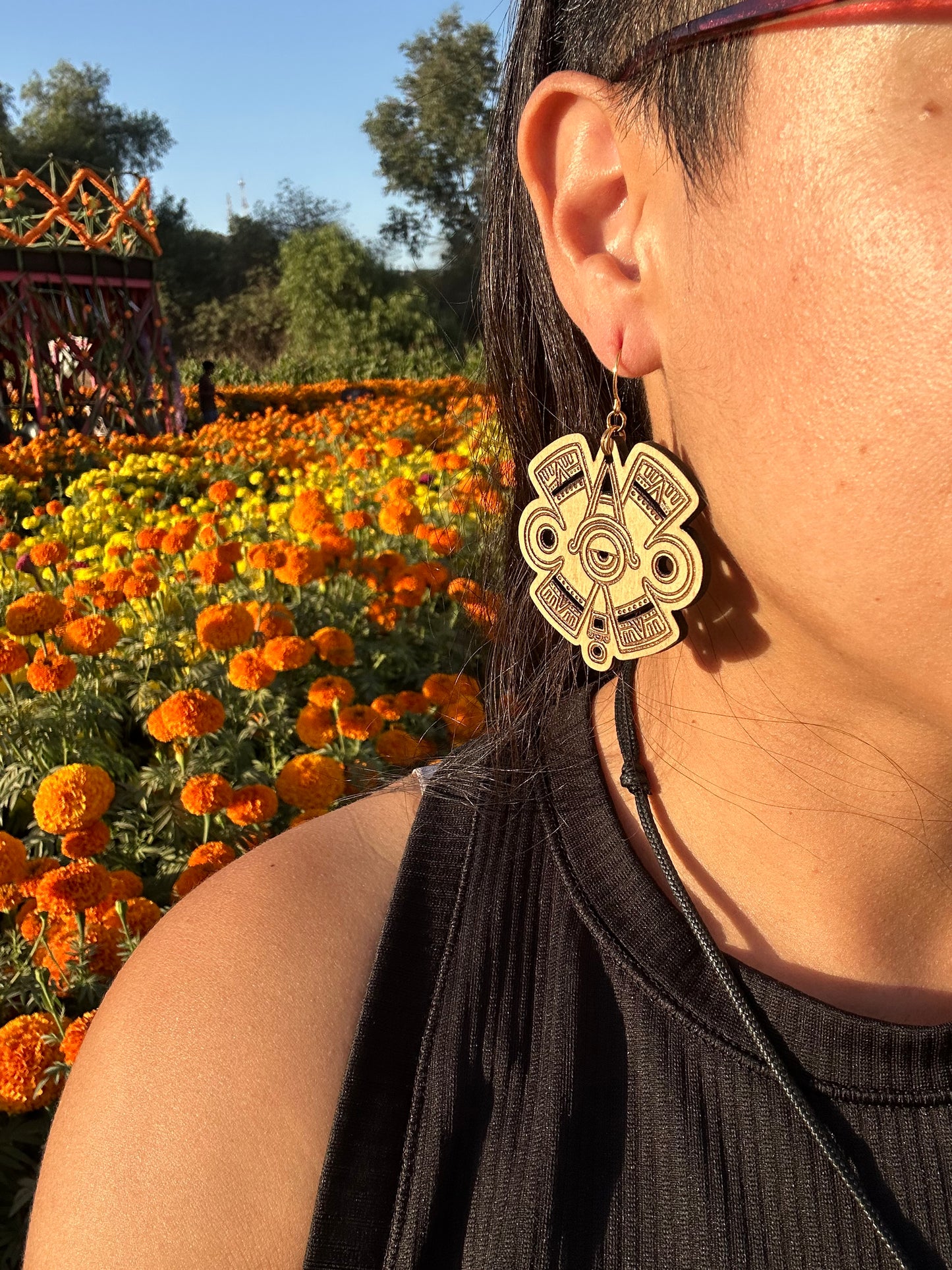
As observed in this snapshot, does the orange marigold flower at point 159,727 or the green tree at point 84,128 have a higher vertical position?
the green tree at point 84,128

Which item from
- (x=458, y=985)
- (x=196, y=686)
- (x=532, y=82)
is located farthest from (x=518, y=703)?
(x=196, y=686)

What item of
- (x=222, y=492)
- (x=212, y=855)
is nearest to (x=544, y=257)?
(x=212, y=855)

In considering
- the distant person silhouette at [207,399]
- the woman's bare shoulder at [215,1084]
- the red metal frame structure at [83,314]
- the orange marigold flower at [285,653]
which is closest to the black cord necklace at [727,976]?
the woman's bare shoulder at [215,1084]

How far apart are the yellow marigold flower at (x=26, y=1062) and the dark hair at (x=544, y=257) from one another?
913 mm

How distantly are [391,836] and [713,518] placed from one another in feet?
1.52

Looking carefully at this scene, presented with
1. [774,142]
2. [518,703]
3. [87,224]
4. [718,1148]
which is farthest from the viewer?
[87,224]

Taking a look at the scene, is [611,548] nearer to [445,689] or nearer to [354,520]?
[445,689]

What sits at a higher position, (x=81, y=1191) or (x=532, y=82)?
(x=532, y=82)

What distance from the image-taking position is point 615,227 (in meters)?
0.92

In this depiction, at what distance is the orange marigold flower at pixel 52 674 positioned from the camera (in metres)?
2.43

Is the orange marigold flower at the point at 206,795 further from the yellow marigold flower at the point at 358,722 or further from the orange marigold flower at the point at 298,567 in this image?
the orange marigold flower at the point at 298,567

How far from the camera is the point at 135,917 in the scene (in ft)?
5.94

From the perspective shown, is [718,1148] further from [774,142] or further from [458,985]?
[774,142]

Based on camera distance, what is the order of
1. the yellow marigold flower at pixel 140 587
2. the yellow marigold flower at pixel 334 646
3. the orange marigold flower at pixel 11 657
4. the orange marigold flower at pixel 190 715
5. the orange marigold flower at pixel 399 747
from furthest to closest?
the yellow marigold flower at pixel 140 587 < the yellow marigold flower at pixel 334 646 < the orange marigold flower at pixel 11 657 < the orange marigold flower at pixel 399 747 < the orange marigold flower at pixel 190 715
